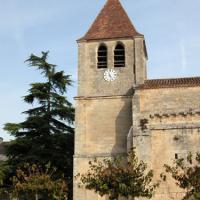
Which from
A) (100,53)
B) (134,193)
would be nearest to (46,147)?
(100,53)

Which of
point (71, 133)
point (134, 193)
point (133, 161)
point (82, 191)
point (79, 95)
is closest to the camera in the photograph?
point (134, 193)

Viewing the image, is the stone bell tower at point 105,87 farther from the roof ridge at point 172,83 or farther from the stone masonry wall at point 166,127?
the stone masonry wall at point 166,127

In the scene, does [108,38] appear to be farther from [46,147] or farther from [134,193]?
[134,193]

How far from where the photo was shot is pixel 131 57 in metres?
23.7

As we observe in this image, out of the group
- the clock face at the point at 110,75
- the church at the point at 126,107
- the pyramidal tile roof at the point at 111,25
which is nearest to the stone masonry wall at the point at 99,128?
the church at the point at 126,107

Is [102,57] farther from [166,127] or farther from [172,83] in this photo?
[166,127]

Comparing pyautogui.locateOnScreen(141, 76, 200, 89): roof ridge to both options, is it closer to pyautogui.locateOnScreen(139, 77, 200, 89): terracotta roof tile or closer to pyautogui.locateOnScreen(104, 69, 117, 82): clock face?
pyautogui.locateOnScreen(139, 77, 200, 89): terracotta roof tile

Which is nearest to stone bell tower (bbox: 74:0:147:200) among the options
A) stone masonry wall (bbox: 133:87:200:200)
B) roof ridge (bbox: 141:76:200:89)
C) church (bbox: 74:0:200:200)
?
church (bbox: 74:0:200:200)

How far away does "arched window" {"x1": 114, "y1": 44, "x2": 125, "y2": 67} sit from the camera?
23856 mm

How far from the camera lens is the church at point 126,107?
67.8 ft

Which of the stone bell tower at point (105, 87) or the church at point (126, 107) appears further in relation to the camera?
the stone bell tower at point (105, 87)

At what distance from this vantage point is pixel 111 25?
81.9 ft

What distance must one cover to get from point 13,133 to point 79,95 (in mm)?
4386

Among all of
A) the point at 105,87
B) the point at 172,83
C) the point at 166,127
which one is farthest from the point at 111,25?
the point at 166,127
